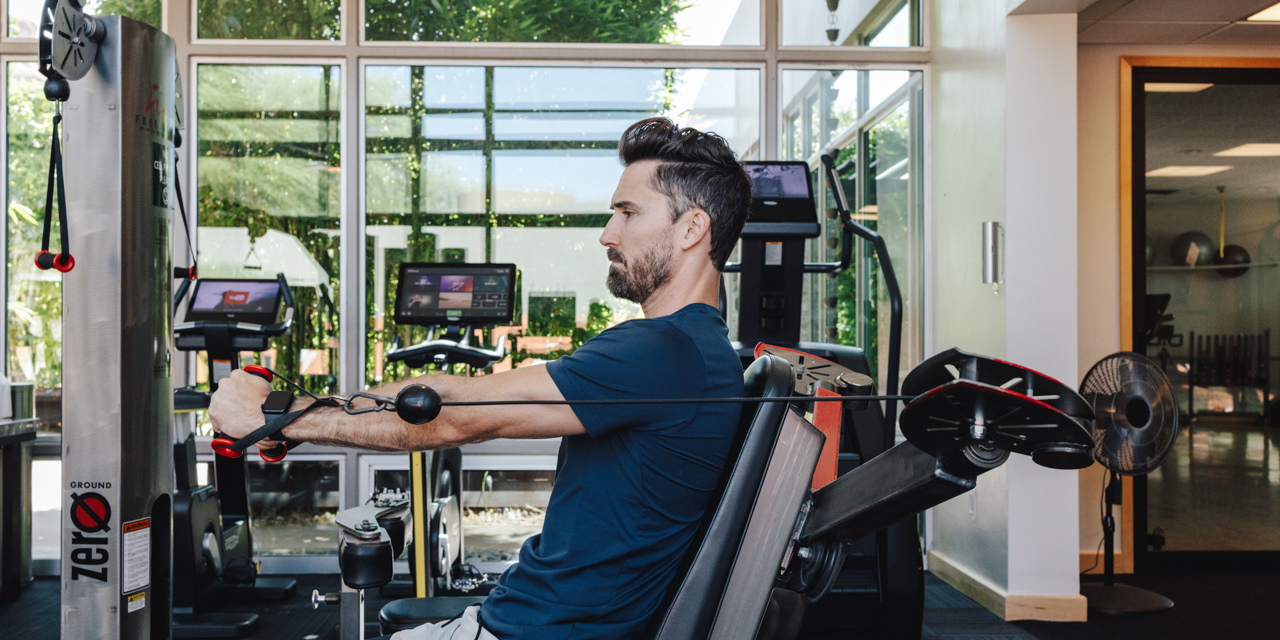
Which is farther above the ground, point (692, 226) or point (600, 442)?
point (692, 226)

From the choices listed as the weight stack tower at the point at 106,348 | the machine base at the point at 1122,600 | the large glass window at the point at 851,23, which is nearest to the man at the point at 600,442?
the weight stack tower at the point at 106,348

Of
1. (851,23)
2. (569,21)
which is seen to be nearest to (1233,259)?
(851,23)

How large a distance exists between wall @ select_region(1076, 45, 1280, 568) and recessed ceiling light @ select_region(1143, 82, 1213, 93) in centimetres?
16

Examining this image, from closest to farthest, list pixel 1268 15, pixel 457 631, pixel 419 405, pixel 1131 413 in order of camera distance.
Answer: pixel 419 405 < pixel 457 631 < pixel 1131 413 < pixel 1268 15

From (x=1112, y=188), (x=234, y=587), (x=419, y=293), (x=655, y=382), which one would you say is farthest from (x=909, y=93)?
(x=234, y=587)

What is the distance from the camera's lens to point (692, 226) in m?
1.23

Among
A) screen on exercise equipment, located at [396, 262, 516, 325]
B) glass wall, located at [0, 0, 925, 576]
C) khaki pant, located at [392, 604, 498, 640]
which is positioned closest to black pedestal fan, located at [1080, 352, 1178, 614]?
glass wall, located at [0, 0, 925, 576]

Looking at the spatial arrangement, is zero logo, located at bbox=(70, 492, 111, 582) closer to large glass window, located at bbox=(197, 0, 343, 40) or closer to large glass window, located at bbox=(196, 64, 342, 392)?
large glass window, located at bbox=(196, 64, 342, 392)

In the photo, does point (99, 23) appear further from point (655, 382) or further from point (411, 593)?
point (411, 593)

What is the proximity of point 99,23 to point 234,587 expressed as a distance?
7.58ft

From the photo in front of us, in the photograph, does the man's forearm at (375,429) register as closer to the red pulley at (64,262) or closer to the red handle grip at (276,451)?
the red handle grip at (276,451)

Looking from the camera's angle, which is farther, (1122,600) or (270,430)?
(1122,600)

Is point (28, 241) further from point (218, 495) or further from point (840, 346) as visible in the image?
point (840, 346)

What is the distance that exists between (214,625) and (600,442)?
2.50 meters
